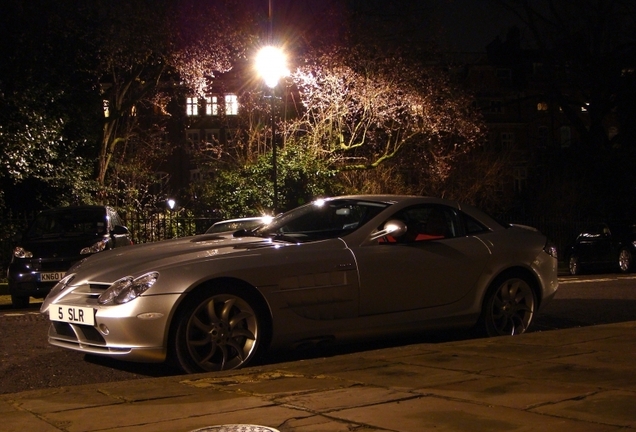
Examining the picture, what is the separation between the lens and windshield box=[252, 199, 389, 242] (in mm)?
8531

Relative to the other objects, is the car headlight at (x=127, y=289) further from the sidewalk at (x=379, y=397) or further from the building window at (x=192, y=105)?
the building window at (x=192, y=105)

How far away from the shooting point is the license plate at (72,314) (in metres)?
7.44

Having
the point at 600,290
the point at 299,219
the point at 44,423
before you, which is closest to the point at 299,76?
the point at 600,290

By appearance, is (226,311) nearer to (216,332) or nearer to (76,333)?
(216,332)

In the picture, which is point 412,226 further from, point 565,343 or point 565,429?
point 565,429

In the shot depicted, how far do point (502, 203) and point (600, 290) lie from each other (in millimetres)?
30192

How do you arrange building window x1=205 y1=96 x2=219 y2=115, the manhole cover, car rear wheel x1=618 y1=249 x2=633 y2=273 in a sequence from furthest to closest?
building window x1=205 y1=96 x2=219 y2=115
car rear wheel x1=618 y1=249 x2=633 y2=273
the manhole cover

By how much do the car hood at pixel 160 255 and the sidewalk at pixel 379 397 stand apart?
1.00 m

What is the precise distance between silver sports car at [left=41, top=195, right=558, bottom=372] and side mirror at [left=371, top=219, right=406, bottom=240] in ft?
0.05

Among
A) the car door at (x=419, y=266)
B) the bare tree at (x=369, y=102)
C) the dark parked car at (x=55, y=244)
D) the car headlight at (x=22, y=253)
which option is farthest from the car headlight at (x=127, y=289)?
the bare tree at (x=369, y=102)

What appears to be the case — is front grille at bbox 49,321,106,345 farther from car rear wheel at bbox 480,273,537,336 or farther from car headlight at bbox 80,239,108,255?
car headlight at bbox 80,239,108,255

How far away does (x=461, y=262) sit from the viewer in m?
8.75

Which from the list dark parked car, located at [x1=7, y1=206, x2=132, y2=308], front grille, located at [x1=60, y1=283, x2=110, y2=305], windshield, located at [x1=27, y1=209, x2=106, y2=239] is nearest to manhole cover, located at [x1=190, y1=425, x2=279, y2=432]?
front grille, located at [x1=60, y1=283, x2=110, y2=305]

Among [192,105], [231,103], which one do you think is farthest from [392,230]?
[192,105]
